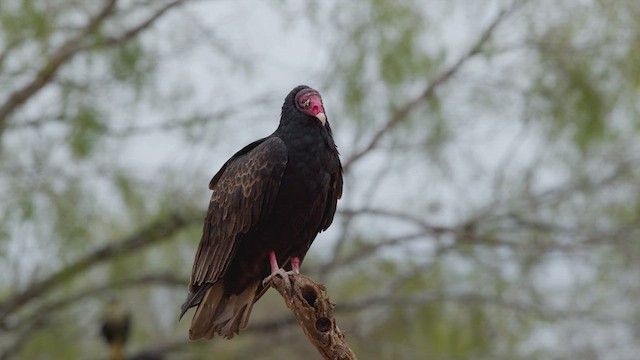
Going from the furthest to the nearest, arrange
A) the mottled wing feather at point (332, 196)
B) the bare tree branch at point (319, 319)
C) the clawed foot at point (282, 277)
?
the mottled wing feather at point (332, 196), the clawed foot at point (282, 277), the bare tree branch at point (319, 319)

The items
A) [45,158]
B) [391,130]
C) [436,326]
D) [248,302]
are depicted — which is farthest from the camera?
[436,326]

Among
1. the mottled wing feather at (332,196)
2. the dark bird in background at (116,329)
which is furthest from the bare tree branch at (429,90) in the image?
the mottled wing feather at (332,196)

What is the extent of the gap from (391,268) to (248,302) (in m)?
5.30

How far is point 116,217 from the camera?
8.38m

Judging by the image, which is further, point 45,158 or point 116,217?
point 116,217

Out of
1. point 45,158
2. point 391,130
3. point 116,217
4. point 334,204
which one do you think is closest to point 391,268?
point 391,130

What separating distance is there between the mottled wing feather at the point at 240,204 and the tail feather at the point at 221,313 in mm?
102

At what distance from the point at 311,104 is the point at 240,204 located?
450 millimetres

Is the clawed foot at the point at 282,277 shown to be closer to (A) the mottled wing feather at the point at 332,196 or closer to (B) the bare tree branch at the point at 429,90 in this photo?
(A) the mottled wing feather at the point at 332,196

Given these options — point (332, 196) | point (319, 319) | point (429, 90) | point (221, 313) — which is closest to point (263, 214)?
point (332, 196)

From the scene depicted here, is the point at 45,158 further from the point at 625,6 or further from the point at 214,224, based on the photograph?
the point at 625,6

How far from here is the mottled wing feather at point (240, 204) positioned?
402 centimetres

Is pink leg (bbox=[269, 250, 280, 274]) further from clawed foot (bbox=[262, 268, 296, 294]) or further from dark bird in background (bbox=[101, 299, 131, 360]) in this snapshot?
dark bird in background (bbox=[101, 299, 131, 360])

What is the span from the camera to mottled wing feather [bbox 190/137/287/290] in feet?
13.2
